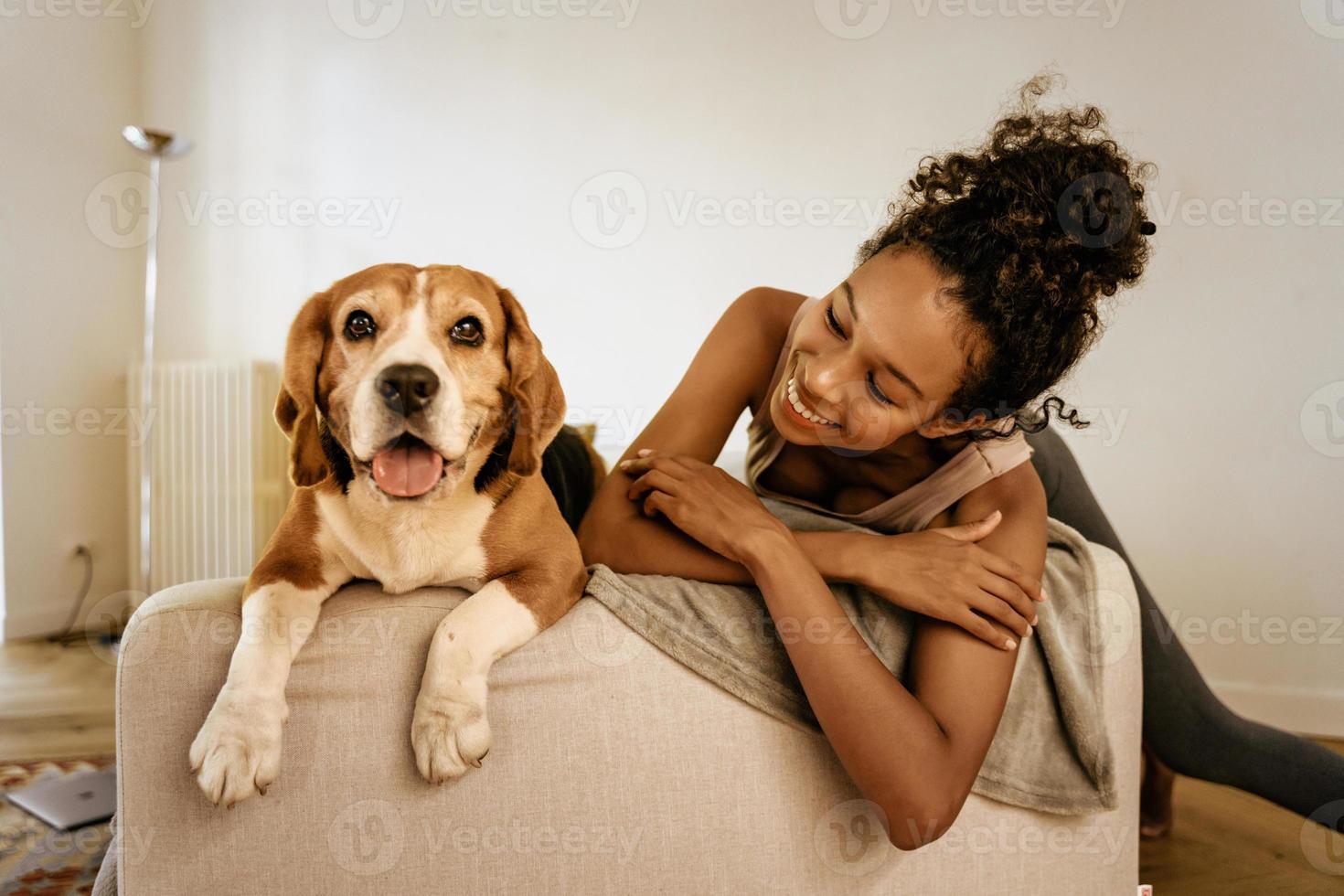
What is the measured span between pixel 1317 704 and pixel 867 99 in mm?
2796

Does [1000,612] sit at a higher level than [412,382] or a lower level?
lower

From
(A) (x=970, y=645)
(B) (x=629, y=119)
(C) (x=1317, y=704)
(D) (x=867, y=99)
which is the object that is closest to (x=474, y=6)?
(B) (x=629, y=119)

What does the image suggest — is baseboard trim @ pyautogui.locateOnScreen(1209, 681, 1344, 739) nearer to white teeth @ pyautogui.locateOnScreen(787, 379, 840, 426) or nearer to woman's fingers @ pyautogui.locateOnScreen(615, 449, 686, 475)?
white teeth @ pyautogui.locateOnScreen(787, 379, 840, 426)

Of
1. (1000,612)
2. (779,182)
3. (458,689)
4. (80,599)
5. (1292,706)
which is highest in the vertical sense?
(779,182)

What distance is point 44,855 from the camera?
6.18 ft

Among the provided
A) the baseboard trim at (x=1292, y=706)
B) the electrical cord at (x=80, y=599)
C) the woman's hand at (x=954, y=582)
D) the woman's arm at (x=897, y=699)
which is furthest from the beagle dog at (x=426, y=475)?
the electrical cord at (x=80, y=599)

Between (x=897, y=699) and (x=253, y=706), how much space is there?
2.43 feet

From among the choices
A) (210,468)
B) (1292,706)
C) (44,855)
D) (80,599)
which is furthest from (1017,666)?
(80,599)

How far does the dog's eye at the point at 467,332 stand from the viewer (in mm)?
1215

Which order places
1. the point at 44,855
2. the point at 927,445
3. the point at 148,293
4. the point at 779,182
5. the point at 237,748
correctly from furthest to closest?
the point at 148,293 < the point at 779,182 < the point at 44,855 < the point at 927,445 < the point at 237,748

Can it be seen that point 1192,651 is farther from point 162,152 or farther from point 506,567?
point 162,152

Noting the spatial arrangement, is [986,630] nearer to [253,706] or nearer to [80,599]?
[253,706]

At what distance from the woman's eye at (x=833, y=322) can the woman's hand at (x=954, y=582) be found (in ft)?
1.06

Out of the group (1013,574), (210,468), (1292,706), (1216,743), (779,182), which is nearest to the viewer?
(1013,574)
